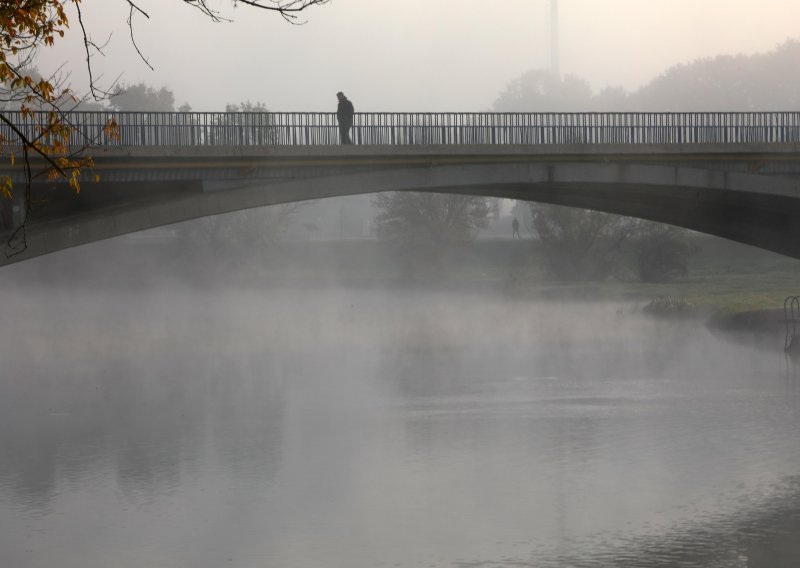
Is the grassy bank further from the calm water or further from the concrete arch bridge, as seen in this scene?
the concrete arch bridge

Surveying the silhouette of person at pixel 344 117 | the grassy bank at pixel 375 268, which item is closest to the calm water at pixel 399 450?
the silhouette of person at pixel 344 117

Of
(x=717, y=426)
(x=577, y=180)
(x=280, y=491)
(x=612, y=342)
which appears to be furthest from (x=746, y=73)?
(x=280, y=491)

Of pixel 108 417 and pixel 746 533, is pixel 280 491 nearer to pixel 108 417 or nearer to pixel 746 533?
pixel 746 533

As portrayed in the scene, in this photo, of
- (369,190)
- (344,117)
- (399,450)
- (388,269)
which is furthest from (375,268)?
(399,450)

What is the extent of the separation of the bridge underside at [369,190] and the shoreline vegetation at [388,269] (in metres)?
17.9

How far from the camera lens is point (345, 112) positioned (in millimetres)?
30422

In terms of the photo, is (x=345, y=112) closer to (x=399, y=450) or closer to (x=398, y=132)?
(x=398, y=132)

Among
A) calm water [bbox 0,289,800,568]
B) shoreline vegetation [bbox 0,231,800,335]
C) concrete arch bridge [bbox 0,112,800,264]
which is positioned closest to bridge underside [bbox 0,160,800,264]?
concrete arch bridge [bbox 0,112,800,264]

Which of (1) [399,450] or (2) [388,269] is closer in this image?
(1) [399,450]

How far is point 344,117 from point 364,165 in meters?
1.16

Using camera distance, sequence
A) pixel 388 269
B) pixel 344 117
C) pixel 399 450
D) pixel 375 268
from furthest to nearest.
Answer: pixel 375 268 → pixel 388 269 → pixel 344 117 → pixel 399 450

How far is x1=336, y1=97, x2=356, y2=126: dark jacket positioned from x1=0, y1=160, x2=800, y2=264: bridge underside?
1.17 meters

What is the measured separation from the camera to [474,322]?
48000 mm

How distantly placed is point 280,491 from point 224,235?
52.4 meters
